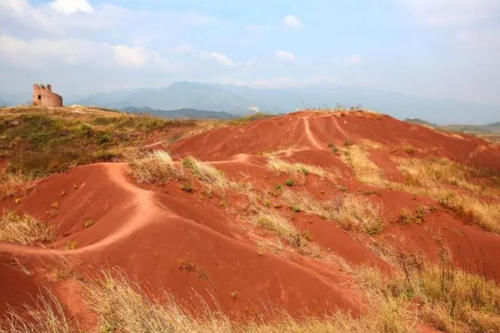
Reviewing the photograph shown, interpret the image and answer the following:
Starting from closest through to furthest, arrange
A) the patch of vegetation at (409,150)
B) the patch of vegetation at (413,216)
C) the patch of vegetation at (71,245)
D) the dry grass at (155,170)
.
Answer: the patch of vegetation at (71,245) → the dry grass at (155,170) → the patch of vegetation at (413,216) → the patch of vegetation at (409,150)

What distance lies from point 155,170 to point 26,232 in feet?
12.1

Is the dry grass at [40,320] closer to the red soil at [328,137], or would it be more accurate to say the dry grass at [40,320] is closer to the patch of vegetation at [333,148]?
the patch of vegetation at [333,148]

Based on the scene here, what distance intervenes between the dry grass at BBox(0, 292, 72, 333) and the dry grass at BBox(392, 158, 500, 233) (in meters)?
11.2

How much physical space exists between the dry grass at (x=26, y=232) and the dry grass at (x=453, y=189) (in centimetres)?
1173

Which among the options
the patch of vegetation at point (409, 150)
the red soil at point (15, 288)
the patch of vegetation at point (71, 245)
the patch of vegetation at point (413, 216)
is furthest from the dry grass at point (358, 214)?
the patch of vegetation at point (409, 150)

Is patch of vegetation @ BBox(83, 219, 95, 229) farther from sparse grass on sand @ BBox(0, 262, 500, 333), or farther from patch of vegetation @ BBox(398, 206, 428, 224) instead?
patch of vegetation @ BBox(398, 206, 428, 224)

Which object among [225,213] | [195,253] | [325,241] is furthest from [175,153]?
[195,253]

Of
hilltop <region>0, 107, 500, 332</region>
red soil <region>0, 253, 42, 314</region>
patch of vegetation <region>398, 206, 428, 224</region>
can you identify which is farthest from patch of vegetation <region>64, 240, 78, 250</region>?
patch of vegetation <region>398, 206, 428, 224</region>

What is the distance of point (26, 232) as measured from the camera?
23.1ft

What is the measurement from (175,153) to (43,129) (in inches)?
660

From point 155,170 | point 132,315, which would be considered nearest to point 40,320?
point 132,315

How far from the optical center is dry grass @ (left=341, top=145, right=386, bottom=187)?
14749 millimetres

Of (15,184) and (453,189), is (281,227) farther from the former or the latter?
(453,189)

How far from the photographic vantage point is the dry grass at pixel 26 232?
6695 millimetres
